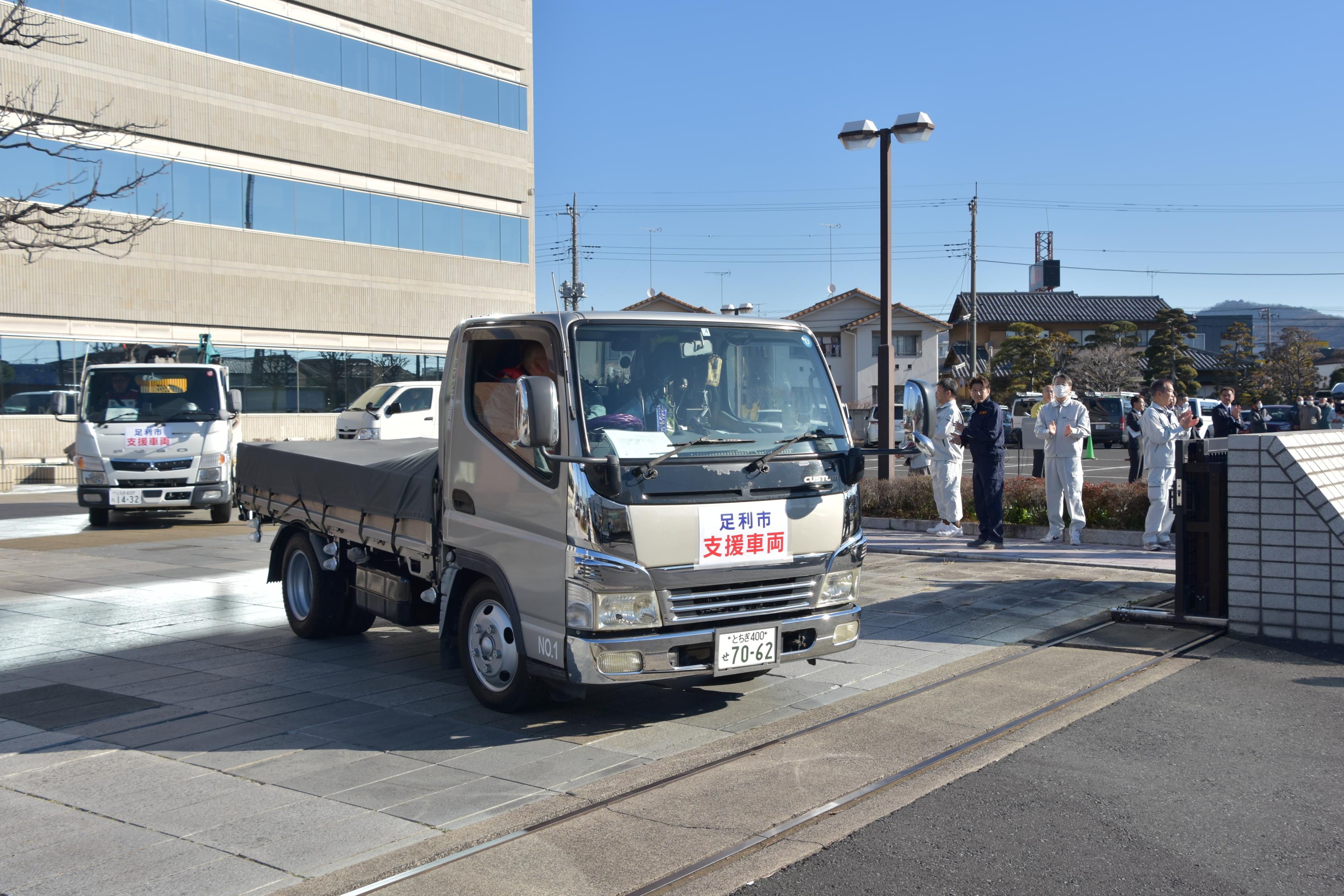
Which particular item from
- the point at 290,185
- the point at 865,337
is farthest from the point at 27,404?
the point at 865,337

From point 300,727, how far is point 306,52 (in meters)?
30.9

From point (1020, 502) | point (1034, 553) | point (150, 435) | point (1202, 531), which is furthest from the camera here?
point (150, 435)

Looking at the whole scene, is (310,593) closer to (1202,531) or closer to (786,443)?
(786,443)

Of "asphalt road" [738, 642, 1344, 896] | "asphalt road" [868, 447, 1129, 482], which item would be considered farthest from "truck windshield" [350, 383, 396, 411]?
"asphalt road" [738, 642, 1344, 896]

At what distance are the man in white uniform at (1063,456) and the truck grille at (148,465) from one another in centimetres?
1188

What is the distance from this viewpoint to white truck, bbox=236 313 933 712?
18.3 ft

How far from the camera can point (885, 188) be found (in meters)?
15.6

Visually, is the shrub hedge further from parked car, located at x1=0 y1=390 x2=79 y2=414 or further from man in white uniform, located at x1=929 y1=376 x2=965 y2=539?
parked car, located at x1=0 y1=390 x2=79 y2=414

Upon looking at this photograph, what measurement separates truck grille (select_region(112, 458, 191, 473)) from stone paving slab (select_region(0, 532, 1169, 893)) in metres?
5.62

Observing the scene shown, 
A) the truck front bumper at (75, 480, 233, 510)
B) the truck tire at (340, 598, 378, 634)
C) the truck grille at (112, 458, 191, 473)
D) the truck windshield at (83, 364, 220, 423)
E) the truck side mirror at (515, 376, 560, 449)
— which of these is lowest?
the truck tire at (340, 598, 378, 634)

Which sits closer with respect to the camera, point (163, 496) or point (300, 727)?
point (300, 727)

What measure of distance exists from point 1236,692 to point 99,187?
2807 cm

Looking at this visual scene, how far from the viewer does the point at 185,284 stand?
30234 mm

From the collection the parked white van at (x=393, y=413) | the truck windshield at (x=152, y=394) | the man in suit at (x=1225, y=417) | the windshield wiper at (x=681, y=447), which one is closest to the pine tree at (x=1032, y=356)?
the man in suit at (x=1225, y=417)
